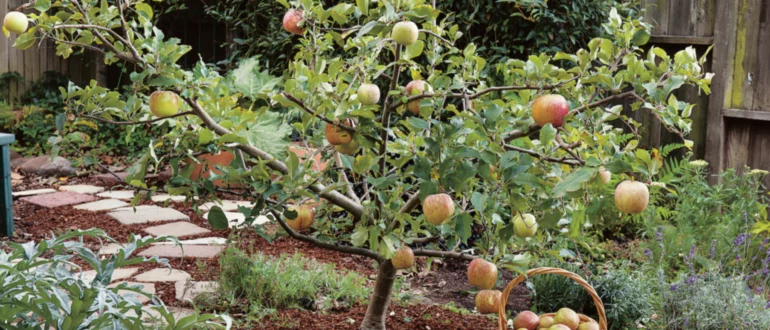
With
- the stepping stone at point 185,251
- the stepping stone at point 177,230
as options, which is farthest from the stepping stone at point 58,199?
the stepping stone at point 185,251

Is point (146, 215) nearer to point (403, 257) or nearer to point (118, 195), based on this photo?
point (118, 195)

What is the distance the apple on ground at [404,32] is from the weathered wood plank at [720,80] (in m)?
3.81

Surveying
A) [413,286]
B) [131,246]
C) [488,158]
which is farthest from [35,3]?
[413,286]

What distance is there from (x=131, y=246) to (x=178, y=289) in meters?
1.65

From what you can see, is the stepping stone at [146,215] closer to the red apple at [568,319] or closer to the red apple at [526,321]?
the red apple at [526,321]

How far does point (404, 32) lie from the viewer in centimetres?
195

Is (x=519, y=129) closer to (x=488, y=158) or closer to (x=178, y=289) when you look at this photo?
(x=488, y=158)

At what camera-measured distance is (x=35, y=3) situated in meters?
2.12

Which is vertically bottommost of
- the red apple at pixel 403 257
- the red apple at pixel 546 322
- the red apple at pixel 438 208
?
the red apple at pixel 546 322

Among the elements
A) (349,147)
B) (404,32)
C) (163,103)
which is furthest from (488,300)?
(163,103)

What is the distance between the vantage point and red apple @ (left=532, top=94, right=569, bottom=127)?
1.95 metres

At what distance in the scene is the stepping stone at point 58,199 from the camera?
18.0ft

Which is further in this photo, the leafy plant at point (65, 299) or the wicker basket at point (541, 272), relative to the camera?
the wicker basket at point (541, 272)

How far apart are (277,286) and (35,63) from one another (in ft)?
21.2
